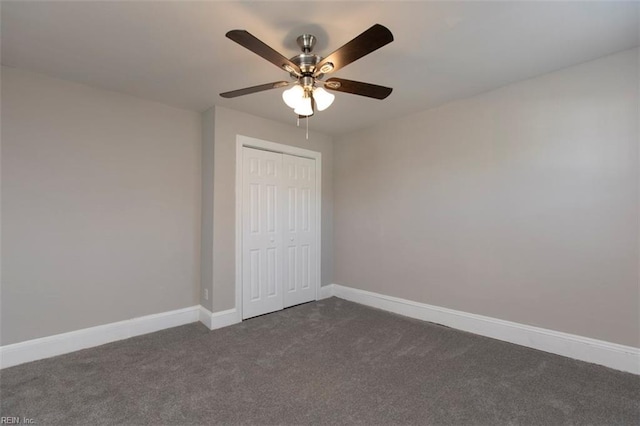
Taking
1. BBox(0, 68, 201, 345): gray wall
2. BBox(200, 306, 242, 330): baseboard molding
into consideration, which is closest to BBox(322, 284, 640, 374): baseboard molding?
BBox(200, 306, 242, 330): baseboard molding

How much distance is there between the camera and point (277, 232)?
3.89 m

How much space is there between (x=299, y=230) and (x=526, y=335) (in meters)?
2.84

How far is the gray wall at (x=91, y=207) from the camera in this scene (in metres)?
2.48

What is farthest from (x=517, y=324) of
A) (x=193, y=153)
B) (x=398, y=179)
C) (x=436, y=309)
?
(x=193, y=153)

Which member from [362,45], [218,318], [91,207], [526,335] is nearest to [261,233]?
[218,318]

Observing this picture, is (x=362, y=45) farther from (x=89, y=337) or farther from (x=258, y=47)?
(x=89, y=337)

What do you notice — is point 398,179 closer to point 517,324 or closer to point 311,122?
point 311,122

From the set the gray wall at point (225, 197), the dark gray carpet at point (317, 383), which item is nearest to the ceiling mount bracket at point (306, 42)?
the gray wall at point (225, 197)

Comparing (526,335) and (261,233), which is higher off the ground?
(261,233)

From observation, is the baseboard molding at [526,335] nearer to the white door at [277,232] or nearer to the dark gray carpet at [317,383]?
the dark gray carpet at [317,383]

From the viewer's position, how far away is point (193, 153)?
3490mm

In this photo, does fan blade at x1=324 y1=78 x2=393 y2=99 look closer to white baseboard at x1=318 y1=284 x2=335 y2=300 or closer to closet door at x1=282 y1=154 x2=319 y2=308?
closet door at x1=282 y1=154 x2=319 y2=308

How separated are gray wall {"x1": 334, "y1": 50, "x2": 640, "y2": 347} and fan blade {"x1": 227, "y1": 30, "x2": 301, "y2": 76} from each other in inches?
85.8

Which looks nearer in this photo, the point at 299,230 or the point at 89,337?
the point at 89,337
